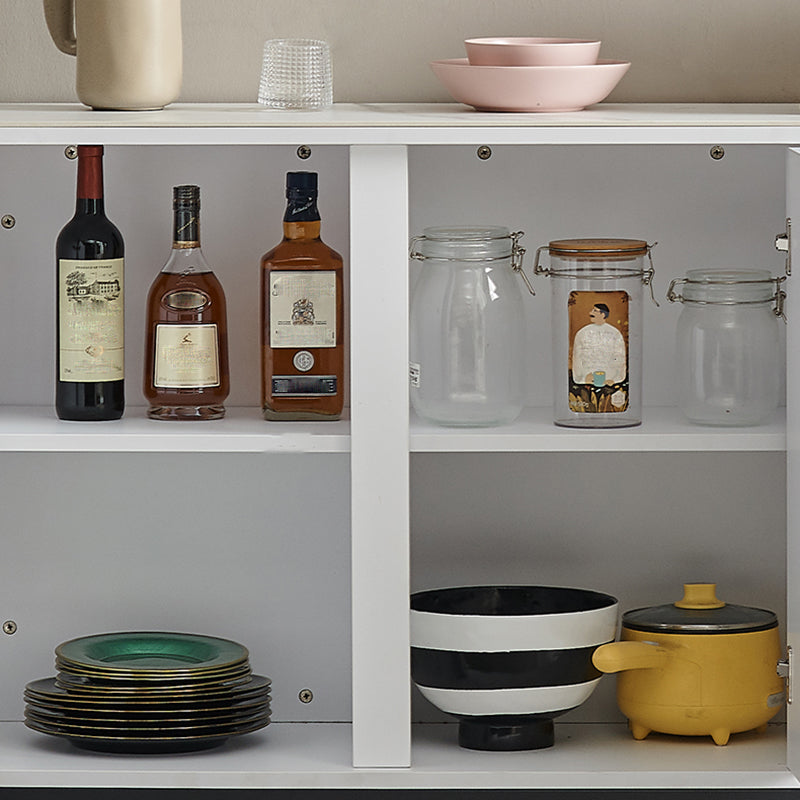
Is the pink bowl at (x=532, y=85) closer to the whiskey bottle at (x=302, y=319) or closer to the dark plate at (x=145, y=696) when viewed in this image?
the whiskey bottle at (x=302, y=319)

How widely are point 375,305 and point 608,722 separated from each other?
632 millimetres

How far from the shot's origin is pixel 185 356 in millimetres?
1558

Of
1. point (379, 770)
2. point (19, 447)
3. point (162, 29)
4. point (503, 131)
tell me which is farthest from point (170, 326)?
point (379, 770)

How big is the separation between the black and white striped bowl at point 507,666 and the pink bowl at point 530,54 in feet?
1.96

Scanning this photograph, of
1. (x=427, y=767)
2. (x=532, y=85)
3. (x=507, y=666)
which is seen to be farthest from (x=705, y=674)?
(x=532, y=85)

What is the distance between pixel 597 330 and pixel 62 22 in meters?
0.66

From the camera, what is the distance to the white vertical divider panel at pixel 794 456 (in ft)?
4.52

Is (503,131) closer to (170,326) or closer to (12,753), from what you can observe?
(170,326)

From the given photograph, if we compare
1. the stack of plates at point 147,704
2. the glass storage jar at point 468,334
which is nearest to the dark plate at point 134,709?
the stack of plates at point 147,704

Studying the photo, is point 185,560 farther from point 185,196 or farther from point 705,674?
point 705,674

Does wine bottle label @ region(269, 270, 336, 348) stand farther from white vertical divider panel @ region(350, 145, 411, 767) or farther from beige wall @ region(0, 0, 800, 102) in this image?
beige wall @ region(0, 0, 800, 102)

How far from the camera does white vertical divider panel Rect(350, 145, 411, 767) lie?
143 cm

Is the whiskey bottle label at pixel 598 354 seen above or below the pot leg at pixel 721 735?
above

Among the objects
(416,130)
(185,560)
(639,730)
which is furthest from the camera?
(185,560)
